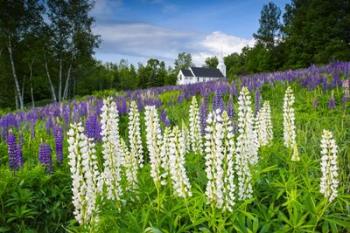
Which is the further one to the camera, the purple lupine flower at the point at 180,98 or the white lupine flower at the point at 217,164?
the purple lupine flower at the point at 180,98

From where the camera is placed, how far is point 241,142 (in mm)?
3393

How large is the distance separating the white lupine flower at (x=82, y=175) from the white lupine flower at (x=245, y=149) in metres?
1.23

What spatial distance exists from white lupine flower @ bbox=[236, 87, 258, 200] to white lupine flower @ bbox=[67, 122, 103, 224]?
1.23 m

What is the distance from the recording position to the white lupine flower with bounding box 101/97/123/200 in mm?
3561

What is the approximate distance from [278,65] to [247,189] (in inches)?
1936

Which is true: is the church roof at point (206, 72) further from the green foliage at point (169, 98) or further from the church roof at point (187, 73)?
the green foliage at point (169, 98)

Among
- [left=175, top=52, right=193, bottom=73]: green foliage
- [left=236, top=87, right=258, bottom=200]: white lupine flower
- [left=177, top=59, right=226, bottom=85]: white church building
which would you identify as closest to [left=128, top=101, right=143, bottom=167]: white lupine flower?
[left=236, top=87, right=258, bottom=200]: white lupine flower

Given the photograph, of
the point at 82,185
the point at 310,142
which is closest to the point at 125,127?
the point at 310,142

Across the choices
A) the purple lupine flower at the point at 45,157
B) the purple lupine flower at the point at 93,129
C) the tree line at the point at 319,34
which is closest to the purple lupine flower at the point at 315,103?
the purple lupine flower at the point at 93,129

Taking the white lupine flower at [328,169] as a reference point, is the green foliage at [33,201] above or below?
below

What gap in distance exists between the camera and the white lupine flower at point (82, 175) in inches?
122

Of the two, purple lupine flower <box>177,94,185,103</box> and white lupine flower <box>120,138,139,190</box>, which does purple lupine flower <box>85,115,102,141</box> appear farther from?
purple lupine flower <box>177,94,185,103</box>

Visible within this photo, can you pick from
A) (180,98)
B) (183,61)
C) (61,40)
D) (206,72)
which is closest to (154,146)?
(180,98)

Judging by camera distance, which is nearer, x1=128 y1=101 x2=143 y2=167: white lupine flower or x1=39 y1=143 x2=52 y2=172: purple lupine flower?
x1=128 y1=101 x2=143 y2=167: white lupine flower
